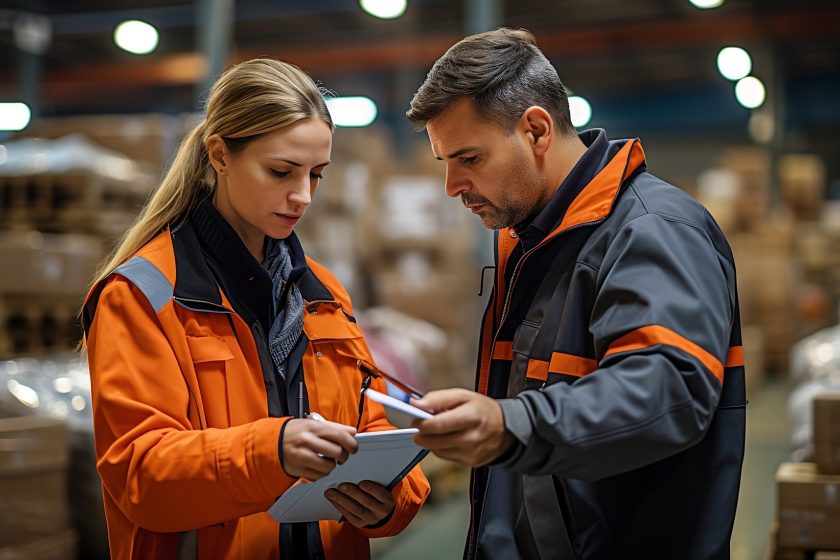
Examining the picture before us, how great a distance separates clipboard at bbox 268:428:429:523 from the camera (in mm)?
1727

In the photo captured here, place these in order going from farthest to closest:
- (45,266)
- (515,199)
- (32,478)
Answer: (45,266) < (32,478) < (515,199)

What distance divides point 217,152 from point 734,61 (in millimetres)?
11353

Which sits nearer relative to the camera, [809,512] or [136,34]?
[809,512]

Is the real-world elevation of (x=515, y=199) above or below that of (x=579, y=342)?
above

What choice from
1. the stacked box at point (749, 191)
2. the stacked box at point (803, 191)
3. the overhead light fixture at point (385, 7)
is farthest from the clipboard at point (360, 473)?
the stacked box at point (803, 191)

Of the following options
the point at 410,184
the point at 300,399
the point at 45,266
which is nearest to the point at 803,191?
the point at 410,184

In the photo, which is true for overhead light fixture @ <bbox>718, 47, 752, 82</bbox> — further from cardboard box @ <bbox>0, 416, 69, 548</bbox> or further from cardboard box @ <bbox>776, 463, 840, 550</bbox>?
cardboard box @ <bbox>0, 416, 69, 548</bbox>

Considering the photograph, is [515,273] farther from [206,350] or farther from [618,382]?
[206,350]

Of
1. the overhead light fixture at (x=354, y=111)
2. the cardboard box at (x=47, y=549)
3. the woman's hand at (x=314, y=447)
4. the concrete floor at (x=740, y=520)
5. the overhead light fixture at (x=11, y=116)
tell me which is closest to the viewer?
the woman's hand at (x=314, y=447)

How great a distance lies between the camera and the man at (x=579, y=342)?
1.51 meters

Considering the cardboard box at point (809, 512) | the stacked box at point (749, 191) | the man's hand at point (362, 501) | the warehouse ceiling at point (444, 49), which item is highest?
the warehouse ceiling at point (444, 49)

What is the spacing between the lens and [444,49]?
15.9m

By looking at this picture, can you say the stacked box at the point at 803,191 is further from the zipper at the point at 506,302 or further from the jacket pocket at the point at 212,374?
the jacket pocket at the point at 212,374

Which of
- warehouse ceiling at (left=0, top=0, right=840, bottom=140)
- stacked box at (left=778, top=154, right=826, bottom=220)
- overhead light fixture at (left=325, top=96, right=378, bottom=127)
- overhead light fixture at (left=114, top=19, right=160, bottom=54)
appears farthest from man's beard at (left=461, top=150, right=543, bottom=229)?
overhead light fixture at (left=325, top=96, right=378, bottom=127)
